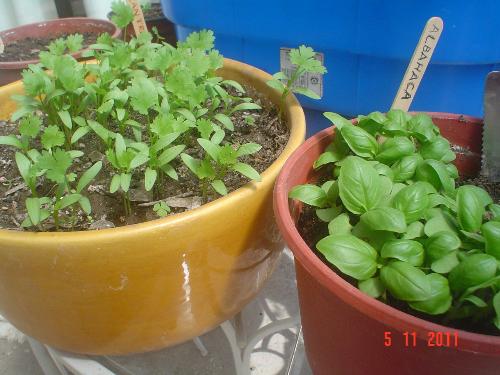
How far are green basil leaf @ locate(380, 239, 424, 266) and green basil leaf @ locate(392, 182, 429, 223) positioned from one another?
0.15 feet

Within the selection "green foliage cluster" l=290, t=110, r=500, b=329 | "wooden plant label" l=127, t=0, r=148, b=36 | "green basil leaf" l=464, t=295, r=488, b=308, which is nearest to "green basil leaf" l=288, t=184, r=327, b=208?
"green foliage cluster" l=290, t=110, r=500, b=329

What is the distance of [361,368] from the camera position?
0.49m

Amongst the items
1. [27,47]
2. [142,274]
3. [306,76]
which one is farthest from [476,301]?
[27,47]

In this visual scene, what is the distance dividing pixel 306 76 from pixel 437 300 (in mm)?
728

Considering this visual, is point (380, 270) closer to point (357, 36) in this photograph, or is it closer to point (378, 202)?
point (378, 202)

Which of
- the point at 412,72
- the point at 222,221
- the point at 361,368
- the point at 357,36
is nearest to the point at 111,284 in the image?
the point at 222,221

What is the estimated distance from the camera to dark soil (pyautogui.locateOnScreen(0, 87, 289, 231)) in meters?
0.65

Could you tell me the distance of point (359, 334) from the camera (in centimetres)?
47

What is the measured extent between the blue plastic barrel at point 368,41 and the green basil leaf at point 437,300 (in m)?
0.60

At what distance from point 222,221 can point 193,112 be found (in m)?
0.28

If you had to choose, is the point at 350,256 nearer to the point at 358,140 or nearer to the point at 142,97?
the point at 358,140

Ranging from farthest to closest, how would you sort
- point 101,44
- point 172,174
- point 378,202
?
point 101,44 → point 172,174 → point 378,202

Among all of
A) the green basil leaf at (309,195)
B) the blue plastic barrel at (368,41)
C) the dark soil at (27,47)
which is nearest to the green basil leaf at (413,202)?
the green basil leaf at (309,195)

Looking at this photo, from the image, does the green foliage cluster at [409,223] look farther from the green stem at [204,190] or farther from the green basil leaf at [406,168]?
the green stem at [204,190]
